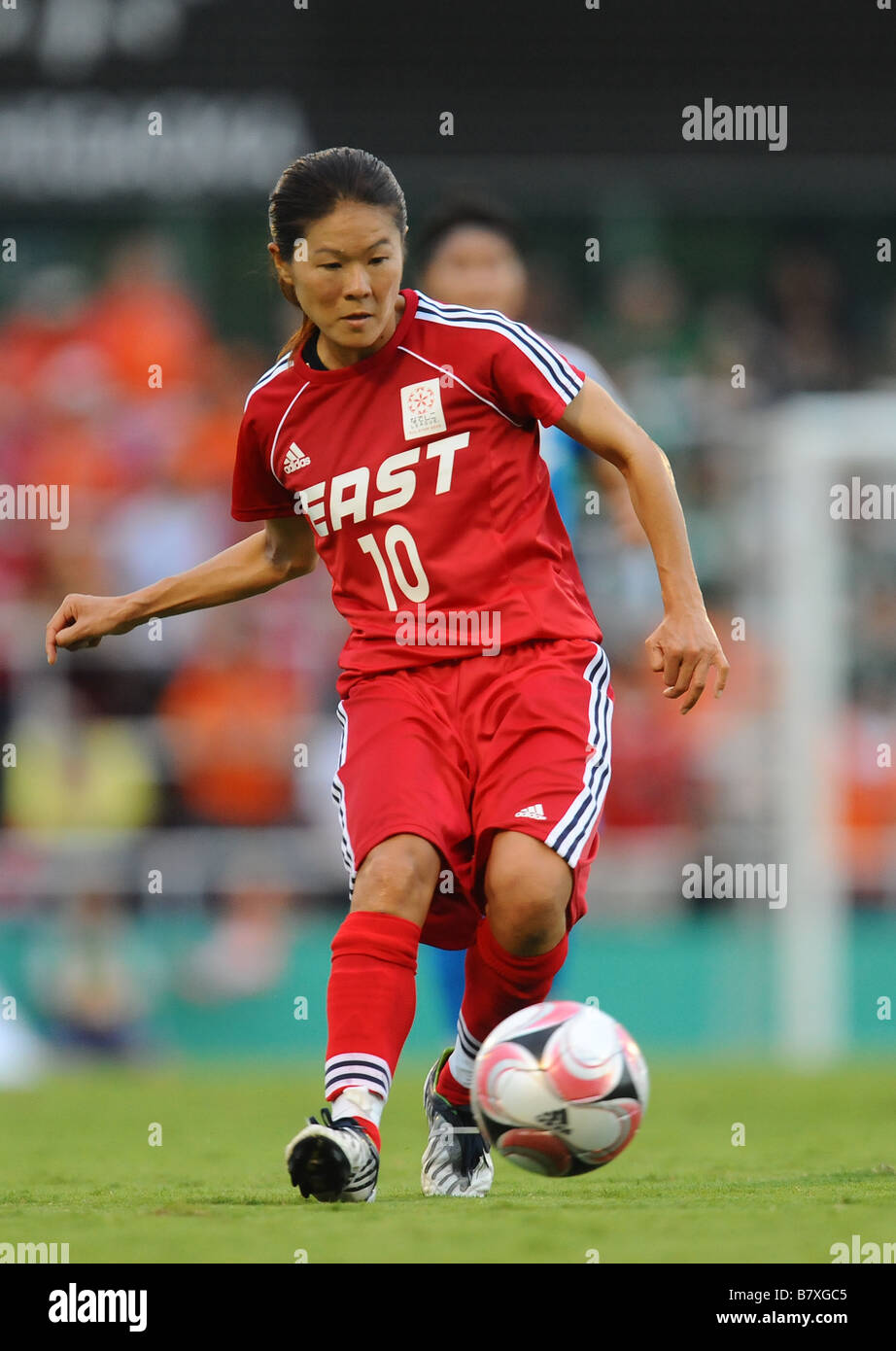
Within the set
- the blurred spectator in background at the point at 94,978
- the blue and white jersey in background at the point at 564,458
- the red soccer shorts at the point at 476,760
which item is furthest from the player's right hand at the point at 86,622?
the blurred spectator in background at the point at 94,978

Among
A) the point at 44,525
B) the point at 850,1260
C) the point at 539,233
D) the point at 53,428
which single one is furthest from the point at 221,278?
the point at 850,1260

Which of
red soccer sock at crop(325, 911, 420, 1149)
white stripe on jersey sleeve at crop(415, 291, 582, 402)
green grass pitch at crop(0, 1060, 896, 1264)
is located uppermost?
white stripe on jersey sleeve at crop(415, 291, 582, 402)

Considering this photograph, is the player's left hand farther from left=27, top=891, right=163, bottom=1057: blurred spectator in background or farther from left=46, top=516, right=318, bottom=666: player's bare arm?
left=27, top=891, right=163, bottom=1057: blurred spectator in background

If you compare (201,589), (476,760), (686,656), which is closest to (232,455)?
(201,589)

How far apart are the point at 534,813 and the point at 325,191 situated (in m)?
1.23

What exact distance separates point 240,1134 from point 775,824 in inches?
166

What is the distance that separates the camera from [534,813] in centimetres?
391

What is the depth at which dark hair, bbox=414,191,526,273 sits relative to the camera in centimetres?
582

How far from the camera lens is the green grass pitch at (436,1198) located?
10.5ft

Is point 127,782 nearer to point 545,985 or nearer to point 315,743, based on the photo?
point 315,743

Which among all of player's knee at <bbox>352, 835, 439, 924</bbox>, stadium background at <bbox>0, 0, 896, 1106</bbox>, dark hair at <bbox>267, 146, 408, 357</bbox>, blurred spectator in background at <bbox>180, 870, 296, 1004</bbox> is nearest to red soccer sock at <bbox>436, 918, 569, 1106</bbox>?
player's knee at <bbox>352, 835, 439, 924</bbox>

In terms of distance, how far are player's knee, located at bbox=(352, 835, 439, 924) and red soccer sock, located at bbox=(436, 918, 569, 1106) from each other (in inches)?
10.2

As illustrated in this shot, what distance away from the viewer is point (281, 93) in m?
11.9

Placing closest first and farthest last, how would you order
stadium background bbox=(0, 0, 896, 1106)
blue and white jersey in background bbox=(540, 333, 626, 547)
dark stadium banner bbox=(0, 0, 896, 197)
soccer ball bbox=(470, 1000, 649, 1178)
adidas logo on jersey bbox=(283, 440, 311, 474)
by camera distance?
soccer ball bbox=(470, 1000, 649, 1178)
adidas logo on jersey bbox=(283, 440, 311, 474)
blue and white jersey in background bbox=(540, 333, 626, 547)
stadium background bbox=(0, 0, 896, 1106)
dark stadium banner bbox=(0, 0, 896, 197)
